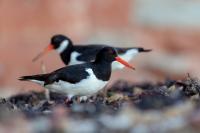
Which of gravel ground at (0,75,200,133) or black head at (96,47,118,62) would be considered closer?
gravel ground at (0,75,200,133)

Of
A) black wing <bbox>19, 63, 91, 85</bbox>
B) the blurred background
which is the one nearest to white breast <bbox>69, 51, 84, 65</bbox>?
black wing <bbox>19, 63, 91, 85</bbox>

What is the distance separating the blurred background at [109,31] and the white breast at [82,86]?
920 centimetres

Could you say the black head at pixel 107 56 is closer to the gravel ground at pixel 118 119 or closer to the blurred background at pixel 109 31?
the gravel ground at pixel 118 119

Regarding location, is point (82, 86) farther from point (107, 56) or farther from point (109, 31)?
point (109, 31)

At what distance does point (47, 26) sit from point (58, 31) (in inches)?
12.4

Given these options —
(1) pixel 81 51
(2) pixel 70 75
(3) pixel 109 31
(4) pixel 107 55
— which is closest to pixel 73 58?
(1) pixel 81 51

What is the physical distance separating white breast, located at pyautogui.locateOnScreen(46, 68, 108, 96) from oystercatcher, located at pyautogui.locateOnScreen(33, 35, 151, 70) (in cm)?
273

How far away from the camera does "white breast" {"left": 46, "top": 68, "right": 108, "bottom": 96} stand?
9.27 meters

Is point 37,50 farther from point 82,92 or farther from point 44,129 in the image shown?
point 44,129

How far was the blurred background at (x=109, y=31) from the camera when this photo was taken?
20141 mm

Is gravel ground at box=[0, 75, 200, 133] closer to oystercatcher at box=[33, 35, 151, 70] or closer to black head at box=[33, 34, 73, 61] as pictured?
oystercatcher at box=[33, 35, 151, 70]

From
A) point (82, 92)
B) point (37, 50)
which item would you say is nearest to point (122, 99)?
point (82, 92)

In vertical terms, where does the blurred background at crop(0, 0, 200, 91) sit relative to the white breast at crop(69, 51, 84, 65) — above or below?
below

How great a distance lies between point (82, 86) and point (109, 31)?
12.5 metres
